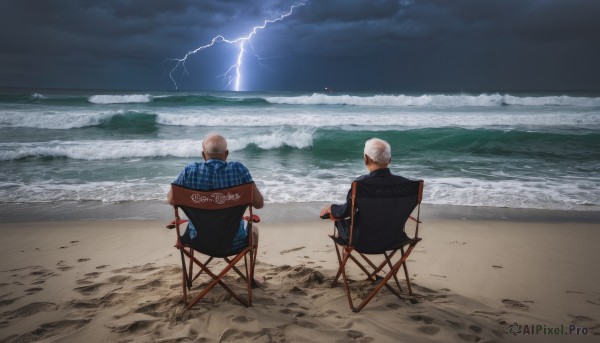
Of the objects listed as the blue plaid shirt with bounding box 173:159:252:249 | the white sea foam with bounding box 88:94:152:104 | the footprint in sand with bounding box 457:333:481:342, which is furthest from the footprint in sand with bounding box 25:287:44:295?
the white sea foam with bounding box 88:94:152:104

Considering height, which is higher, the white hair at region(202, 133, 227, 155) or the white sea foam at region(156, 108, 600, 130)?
the white hair at region(202, 133, 227, 155)

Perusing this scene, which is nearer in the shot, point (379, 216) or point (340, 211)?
point (379, 216)

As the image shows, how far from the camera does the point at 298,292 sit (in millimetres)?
3504

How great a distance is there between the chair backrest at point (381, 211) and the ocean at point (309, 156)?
395 centimetres

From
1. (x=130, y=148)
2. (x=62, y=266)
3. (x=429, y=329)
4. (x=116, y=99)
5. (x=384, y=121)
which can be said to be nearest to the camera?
(x=429, y=329)

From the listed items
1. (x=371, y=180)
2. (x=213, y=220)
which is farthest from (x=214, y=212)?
(x=371, y=180)

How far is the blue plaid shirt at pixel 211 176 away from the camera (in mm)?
3184

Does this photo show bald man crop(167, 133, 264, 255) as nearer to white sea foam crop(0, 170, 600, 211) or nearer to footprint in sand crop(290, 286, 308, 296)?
footprint in sand crop(290, 286, 308, 296)

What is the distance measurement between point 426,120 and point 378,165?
20.3 metres

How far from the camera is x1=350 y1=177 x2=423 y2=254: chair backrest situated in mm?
3080

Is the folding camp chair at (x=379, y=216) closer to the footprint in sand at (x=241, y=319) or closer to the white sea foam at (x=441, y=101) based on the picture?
the footprint in sand at (x=241, y=319)

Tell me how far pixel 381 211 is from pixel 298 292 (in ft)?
3.49

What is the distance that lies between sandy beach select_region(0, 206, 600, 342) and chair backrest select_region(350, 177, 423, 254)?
1.72 ft

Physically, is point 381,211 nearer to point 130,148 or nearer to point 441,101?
point 130,148
